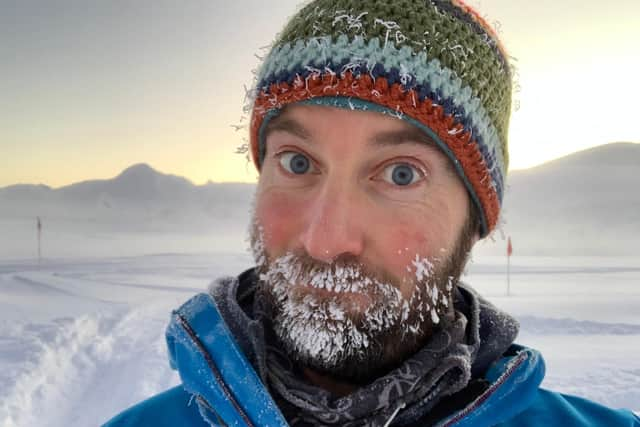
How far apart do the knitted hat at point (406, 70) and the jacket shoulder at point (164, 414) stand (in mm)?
912

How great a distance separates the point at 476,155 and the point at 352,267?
1.70 ft

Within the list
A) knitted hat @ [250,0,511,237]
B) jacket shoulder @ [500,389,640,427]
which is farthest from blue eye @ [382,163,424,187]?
jacket shoulder @ [500,389,640,427]

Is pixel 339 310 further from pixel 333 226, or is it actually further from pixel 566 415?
pixel 566 415

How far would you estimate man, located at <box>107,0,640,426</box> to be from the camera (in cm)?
125

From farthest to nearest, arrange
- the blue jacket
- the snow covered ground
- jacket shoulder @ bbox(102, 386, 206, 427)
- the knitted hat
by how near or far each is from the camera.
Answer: the snow covered ground → jacket shoulder @ bbox(102, 386, 206, 427) → the knitted hat → the blue jacket

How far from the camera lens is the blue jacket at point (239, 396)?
1202mm

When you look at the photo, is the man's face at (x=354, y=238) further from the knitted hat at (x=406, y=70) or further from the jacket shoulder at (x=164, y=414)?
the jacket shoulder at (x=164, y=414)

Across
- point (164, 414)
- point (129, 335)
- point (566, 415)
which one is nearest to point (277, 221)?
point (164, 414)

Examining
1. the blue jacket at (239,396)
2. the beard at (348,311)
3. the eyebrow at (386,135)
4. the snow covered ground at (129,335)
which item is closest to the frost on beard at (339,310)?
the beard at (348,311)

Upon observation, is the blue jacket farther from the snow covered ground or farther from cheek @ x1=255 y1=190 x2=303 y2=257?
the snow covered ground

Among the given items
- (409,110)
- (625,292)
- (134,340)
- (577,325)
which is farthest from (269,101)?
(625,292)

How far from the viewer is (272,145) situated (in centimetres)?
147

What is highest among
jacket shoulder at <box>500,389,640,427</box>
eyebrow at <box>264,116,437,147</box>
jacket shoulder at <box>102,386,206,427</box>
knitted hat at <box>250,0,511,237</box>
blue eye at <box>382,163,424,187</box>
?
knitted hat at <box>250,0,511,237</box>

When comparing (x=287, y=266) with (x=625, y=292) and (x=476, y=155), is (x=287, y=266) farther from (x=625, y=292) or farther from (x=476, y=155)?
(x=625, y=292)
